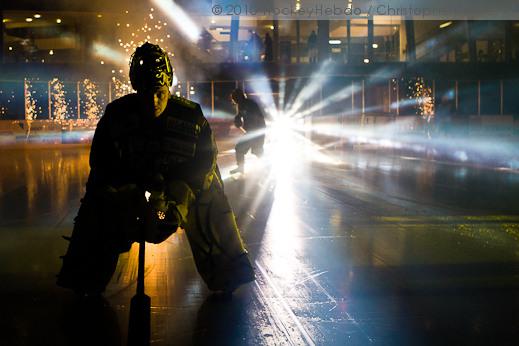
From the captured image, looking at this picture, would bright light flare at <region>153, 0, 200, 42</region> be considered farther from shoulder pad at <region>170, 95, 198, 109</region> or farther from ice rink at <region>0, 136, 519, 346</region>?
shoulder pad at <region>170, 95, 198, 109</region>

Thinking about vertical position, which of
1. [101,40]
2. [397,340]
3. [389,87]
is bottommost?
[397,340]

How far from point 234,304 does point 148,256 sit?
2.08m

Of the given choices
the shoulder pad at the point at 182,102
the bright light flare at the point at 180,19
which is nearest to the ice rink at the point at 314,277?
the shoulder pad at the point at 182,102

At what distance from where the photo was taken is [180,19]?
110 ft

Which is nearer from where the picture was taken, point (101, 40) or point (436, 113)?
point (436, 113)

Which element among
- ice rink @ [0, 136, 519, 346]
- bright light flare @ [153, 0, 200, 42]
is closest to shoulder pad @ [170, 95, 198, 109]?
ice rink @ [0, 136, 519, 346]

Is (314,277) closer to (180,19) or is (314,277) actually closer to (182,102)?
(182,102)

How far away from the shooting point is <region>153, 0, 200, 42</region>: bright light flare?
105ft

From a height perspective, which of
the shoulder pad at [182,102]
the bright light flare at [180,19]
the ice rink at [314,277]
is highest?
the bright light flare at [180,19]

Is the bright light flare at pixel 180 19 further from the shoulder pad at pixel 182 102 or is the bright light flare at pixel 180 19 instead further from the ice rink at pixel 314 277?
the shoulder pad at pixel 182 102

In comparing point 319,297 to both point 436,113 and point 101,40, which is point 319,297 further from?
point 101,40

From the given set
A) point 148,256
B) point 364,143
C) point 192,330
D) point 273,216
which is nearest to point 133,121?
point 192,330

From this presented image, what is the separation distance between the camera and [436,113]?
3234cm

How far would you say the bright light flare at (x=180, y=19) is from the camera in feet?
105
